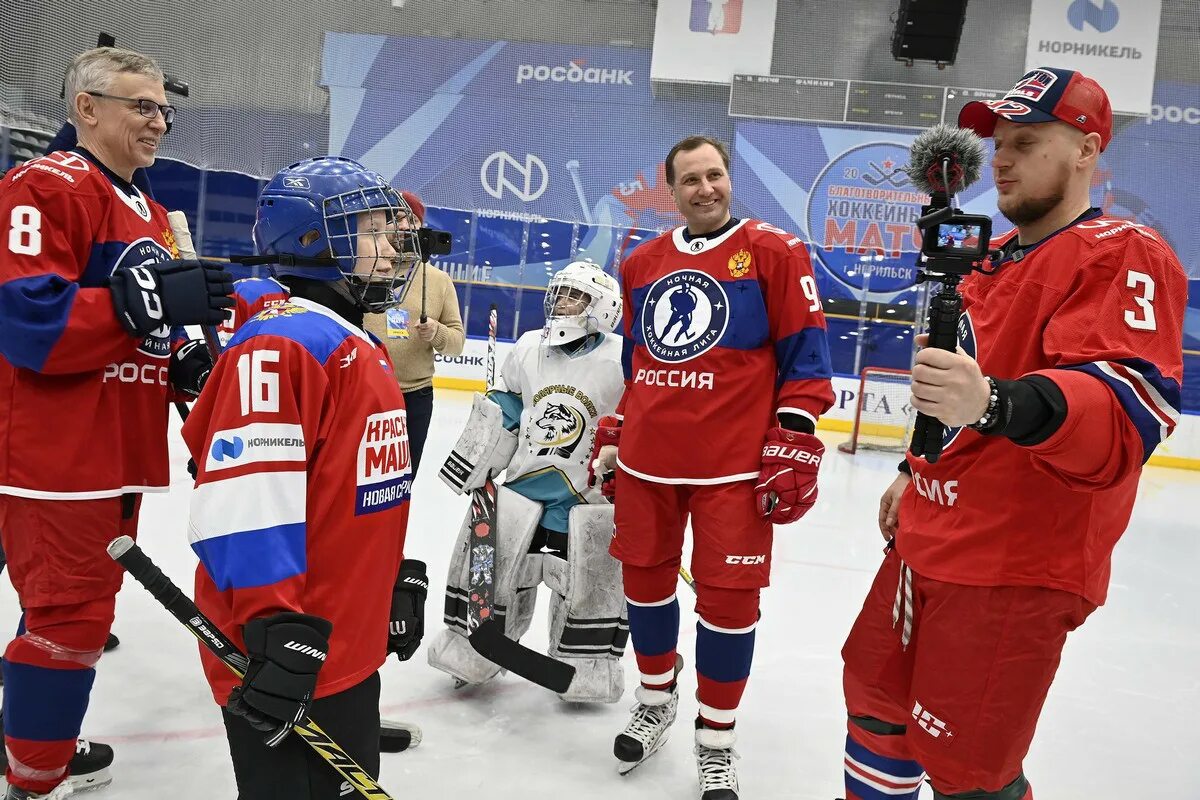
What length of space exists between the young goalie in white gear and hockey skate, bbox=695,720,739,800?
43 cm

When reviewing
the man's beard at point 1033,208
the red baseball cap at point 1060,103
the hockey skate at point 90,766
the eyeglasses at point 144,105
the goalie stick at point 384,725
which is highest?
the red baseball cap at point 1060,103

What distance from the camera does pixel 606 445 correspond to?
2404 mm

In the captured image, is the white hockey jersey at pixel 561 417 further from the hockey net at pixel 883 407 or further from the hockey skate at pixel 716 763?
the hockey net at pixel 883 407

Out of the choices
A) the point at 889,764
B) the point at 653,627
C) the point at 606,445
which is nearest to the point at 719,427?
the point at 606,445

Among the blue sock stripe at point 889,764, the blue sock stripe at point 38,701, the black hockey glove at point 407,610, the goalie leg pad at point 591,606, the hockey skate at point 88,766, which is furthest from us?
the goalie leg pad at point 591,606

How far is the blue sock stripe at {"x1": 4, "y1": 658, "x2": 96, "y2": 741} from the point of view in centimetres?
173

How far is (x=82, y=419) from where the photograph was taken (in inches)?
69.4

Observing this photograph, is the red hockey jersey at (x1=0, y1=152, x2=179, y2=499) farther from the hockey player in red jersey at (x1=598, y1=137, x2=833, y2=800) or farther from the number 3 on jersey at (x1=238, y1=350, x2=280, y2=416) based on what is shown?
the hockey player in red jersey at (x1=598, y1=137, x2=833, y2=800)

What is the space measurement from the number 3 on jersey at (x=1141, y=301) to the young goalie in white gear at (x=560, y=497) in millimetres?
1554

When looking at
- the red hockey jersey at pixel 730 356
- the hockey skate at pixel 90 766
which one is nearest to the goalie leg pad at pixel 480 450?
the red hockey jersey at pixel 730 356

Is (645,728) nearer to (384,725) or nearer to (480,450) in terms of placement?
(384,725)

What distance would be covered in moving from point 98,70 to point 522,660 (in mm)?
1733

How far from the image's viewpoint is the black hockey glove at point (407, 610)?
1.46 m

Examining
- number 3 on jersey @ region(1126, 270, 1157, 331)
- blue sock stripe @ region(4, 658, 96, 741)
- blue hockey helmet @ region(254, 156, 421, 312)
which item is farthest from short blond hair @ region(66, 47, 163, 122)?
number 3 on jersey @ region(1126, 270, 1157, 331)
